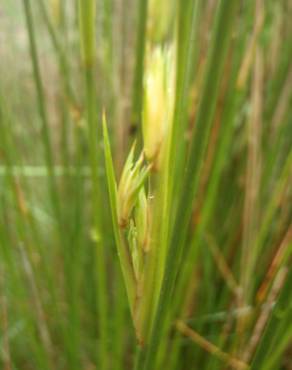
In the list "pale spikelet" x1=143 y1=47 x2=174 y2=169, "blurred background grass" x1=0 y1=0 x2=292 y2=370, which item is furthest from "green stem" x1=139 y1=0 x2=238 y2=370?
"blurred background grass" x1=0 y1=0 x2=292 y2=370

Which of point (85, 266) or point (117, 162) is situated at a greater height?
point (117, 162)

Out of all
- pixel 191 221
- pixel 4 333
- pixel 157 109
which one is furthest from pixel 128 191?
pixel 191 221

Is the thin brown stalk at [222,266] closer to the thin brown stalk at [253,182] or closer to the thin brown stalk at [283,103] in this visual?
the thin brown stalk at [253,182]

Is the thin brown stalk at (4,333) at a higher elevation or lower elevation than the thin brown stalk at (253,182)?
lower

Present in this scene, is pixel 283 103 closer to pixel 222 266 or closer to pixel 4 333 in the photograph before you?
pixel 222 266

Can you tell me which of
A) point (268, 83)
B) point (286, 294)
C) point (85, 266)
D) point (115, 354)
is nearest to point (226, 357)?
point (115, 354)

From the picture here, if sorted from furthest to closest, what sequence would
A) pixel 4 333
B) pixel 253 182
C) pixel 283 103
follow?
1. pixel 283 103
2. pixel 253 182
3. pixel 4 333

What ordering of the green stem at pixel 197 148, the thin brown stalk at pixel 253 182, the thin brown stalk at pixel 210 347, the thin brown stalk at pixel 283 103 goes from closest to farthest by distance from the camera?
1. the green stem at pixel 197 148
2. the thin brown stalk at pixel 210 347
3. the thin brown stalk at pixel 253 182
4. the thin brown stalk at pixel 283 103

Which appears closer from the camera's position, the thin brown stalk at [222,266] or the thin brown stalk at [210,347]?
the thin brown stalk at [210,347]

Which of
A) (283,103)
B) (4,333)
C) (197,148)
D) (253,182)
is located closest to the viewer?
(197,148)

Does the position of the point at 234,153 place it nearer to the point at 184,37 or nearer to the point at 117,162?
the point at 117,162

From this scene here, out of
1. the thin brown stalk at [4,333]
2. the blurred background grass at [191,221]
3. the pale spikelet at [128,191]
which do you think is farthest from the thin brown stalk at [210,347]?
the pale spikelet at [128,191]
